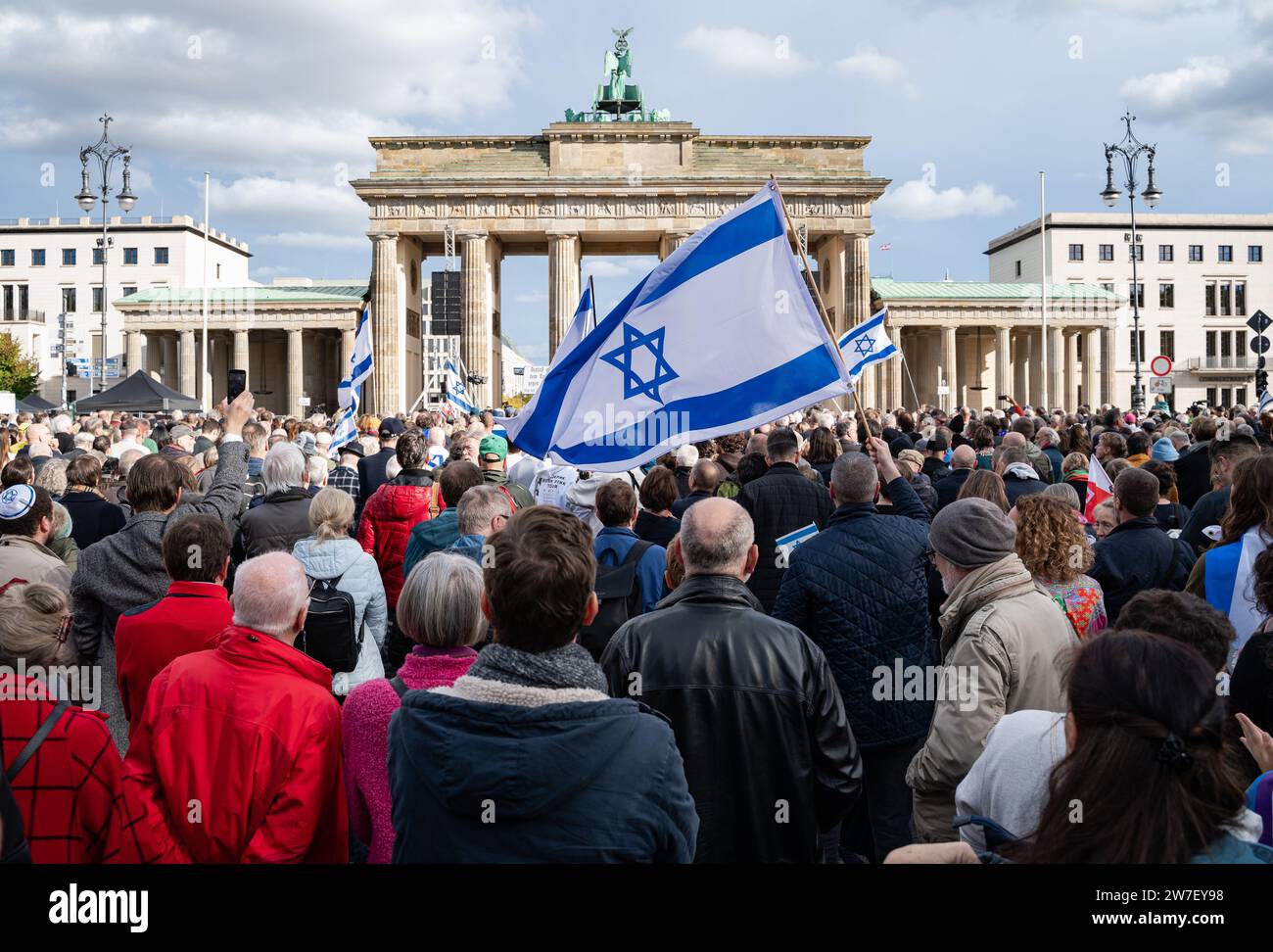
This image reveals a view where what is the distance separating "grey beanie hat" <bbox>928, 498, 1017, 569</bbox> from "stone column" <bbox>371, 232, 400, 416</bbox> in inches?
2160

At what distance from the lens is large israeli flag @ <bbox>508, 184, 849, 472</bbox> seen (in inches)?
241

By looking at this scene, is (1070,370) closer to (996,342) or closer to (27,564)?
(996,342)

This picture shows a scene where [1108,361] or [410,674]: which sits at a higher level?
[1108,361]

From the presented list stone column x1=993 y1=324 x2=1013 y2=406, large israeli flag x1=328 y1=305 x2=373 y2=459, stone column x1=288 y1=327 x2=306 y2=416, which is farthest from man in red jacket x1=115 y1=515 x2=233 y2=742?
stone column x1=993 y1=324 x2=1013 y2=406

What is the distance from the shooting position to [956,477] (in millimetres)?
9500

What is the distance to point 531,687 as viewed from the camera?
274 cm

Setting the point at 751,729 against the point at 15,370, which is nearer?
the point at 751,729

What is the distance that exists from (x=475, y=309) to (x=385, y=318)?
498 centimetres

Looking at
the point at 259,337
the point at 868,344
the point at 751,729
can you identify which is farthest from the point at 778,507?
the point at 259,337

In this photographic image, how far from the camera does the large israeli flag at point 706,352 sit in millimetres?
6121

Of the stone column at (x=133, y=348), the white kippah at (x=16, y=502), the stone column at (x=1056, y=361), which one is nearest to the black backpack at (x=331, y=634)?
the white kippah at (x=16, y=502)
